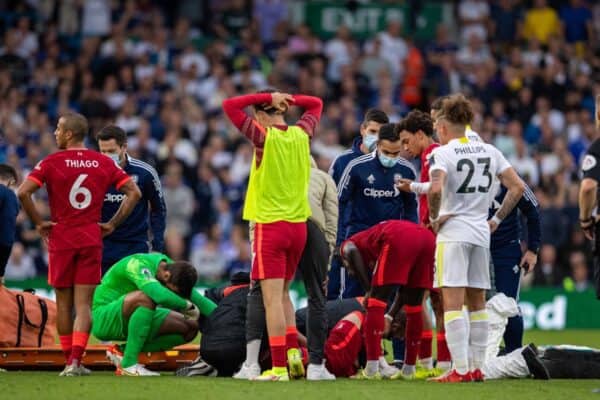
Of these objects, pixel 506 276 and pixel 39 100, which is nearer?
pixel 506 276

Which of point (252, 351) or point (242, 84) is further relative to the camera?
point (242, 84)

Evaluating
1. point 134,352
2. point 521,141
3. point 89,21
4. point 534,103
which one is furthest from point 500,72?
point 134,352

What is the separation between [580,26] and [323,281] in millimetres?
17307

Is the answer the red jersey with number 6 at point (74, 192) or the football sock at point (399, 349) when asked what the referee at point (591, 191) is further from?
the red jersey with number 6 at point (74, 192)

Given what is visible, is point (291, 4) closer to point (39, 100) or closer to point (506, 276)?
point (39, 100)

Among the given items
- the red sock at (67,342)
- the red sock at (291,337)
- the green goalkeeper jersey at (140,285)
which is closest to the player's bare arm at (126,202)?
the green goalkeeper jersey at (140,285)

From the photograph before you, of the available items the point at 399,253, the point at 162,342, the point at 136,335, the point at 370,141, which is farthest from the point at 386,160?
the point at 136,335

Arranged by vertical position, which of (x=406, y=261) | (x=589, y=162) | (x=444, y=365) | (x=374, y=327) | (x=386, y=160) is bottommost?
(x=444, y=365)

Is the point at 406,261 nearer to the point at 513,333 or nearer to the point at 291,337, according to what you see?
the point at 291,337

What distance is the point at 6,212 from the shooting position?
1319 centimetres

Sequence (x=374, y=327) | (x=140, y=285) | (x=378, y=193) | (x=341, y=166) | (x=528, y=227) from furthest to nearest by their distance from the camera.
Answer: (x=341, y=166) < (x=378, y=193) < (x=528, y=227) < (x=140, y=285) < (x=374, y=327)

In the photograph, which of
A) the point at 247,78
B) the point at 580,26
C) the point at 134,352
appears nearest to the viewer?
the point at 134,352

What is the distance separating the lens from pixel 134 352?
483 inches

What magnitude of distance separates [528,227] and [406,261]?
171 cm
